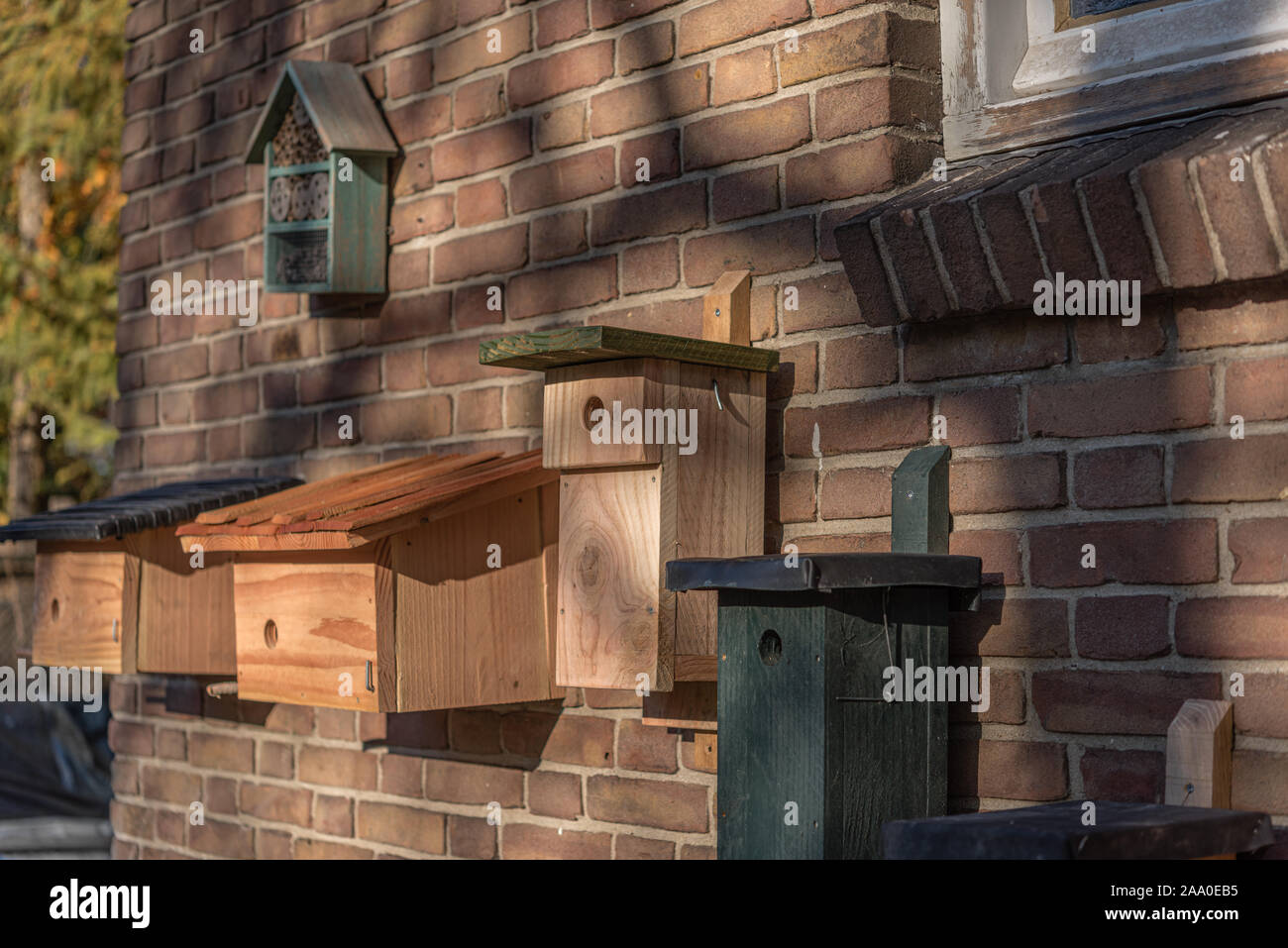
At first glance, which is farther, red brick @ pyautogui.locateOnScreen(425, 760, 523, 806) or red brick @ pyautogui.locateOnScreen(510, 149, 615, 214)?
red brick @ pyautogui.locateOnScreen(425, 760, 523, 806)

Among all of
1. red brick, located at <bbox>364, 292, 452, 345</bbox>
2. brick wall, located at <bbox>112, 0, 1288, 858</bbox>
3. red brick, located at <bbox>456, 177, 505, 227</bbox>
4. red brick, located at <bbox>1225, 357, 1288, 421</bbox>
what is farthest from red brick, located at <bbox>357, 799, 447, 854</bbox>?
red brick, located at <bbox>1225, 357, 1288, 421</bbox>

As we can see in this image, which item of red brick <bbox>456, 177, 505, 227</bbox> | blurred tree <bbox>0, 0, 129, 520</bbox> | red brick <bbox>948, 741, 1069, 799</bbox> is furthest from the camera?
blurred tree <bbox>0, 0, 129, 520</bbox>

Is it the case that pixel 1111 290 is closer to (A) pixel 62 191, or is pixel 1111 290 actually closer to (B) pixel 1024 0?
(B) pixel 1024 0

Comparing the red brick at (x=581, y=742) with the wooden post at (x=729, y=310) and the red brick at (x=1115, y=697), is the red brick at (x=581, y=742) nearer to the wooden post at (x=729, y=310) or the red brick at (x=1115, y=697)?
the wooden post at (x=729, y=310)

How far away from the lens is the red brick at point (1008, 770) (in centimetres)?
198

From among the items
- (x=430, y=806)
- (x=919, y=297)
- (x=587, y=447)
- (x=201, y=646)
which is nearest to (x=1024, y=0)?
(x=919, y=297)

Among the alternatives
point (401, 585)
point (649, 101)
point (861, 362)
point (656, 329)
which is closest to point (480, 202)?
point (649, 101)

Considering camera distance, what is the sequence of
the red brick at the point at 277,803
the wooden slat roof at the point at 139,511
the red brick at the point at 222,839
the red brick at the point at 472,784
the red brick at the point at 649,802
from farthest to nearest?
the red brick at the point at 222,839 → the red brick at the point at 277,803 → the wooden slat roof at the point at 139,511 → the red brick at the point at 472,784 → the red brick at the point at 649,802

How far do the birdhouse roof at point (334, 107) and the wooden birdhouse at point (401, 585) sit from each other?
762 millimetres

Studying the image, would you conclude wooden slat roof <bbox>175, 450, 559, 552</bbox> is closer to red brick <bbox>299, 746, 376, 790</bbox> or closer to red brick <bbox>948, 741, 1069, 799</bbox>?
red brick <bbox>299, 746, 376, 790</bbox>

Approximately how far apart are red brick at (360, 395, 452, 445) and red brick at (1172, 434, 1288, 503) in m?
1.52

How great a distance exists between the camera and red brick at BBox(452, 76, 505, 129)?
2.89 m

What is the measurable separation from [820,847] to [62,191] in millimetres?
9790

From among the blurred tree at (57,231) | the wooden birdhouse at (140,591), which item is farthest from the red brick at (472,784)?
the blurred tree at (57,231)
